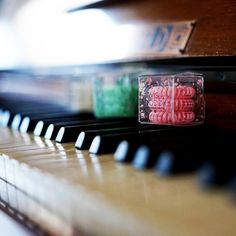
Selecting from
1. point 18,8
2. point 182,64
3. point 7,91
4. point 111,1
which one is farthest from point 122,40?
point 7,91

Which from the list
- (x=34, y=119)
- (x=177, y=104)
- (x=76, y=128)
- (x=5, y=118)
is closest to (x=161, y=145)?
(x=177, y=104)

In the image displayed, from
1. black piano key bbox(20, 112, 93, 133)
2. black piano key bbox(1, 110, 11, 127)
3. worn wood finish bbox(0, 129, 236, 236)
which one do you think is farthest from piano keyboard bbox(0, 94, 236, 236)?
black piano key bbox(1, 110, 11, 127)

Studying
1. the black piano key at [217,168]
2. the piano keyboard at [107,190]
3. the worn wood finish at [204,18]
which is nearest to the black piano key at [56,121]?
the piano keyboard at [107,190]

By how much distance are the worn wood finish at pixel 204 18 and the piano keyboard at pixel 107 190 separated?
231 mm

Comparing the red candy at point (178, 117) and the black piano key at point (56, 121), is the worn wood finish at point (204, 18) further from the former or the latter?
the black piano key at point (56, 121)

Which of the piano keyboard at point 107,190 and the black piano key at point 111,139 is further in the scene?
the black piano key at point 111,139

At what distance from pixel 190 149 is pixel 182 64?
1.74 ft

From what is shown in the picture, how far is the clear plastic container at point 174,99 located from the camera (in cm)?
91

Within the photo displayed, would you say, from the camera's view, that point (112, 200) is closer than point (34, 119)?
Yes

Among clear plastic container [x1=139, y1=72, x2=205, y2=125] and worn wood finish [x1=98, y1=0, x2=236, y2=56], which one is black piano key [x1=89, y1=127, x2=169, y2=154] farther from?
worn wood finish [x1=98, y1=0, x2=236, y2=56]

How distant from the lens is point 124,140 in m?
0.80

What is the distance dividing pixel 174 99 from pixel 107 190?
0.39m

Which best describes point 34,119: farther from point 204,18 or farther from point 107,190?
point 107,190

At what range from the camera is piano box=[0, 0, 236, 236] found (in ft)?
1.65
